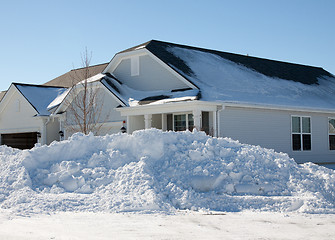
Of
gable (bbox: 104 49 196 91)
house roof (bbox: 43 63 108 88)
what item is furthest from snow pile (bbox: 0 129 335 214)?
house roof (bbox: 43 63 108 88)

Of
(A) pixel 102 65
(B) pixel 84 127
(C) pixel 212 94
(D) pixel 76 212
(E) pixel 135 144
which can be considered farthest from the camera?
(A) pixel 102 65

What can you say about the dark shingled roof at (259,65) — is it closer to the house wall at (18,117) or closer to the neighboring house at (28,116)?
the neighboring house at (28,116)

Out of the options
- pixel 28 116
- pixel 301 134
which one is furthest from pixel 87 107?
pixel 301 134

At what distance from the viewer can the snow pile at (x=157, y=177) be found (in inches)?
363

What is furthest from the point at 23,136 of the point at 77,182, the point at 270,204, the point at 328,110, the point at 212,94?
the point at 270,204

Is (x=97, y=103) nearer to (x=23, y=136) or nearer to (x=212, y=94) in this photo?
(x=212, y=94)

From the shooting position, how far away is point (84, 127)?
2059 centimetres

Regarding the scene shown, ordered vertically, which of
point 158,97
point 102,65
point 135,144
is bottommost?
point 135,144

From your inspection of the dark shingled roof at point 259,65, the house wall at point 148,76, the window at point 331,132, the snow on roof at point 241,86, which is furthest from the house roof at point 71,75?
the window at point 331,132

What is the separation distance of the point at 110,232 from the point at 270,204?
357 cm

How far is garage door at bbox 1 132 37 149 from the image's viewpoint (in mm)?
27031

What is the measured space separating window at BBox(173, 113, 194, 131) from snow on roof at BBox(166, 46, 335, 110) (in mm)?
1441

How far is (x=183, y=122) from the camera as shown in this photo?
66.5 ft

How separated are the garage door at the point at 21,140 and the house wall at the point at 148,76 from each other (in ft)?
23.6
